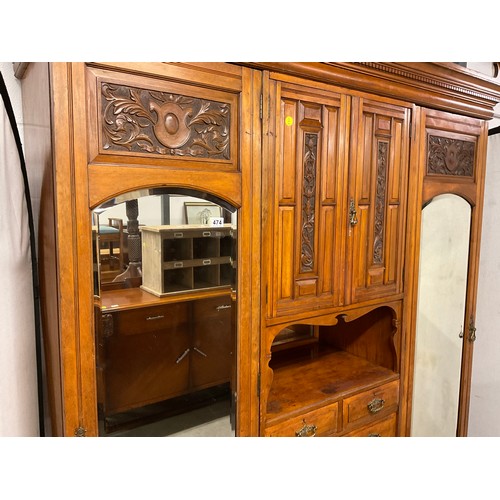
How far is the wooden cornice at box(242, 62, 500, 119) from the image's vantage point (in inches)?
43.5

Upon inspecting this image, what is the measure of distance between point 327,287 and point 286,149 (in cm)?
46

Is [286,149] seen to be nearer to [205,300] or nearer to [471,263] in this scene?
[205,300]

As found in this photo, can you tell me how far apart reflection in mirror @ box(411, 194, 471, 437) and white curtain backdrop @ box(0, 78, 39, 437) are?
1.36 m

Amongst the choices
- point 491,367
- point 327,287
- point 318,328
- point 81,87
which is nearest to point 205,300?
point 327,287

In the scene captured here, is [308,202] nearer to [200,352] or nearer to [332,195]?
[332,195]

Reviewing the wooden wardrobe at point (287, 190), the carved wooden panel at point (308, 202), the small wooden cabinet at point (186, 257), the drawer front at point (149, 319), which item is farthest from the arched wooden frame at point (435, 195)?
the drawer front at point (149, 319)

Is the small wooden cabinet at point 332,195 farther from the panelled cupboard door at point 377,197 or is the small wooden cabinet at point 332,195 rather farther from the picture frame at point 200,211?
the picture frame at point 200,211

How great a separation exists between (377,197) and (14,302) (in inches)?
44.4

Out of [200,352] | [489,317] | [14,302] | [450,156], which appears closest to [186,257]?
[200,352]

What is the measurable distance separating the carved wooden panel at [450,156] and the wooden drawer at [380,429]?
38.3 inches

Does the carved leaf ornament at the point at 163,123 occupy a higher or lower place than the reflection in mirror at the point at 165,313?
higher

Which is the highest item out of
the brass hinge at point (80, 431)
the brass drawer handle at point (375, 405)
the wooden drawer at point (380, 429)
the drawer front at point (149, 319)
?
the drawer front at point (149, 319)

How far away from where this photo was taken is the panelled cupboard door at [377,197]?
4.11 feet

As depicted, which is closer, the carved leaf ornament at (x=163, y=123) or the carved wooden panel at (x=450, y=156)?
the carved leaf ornament at (x=163, y=123)
